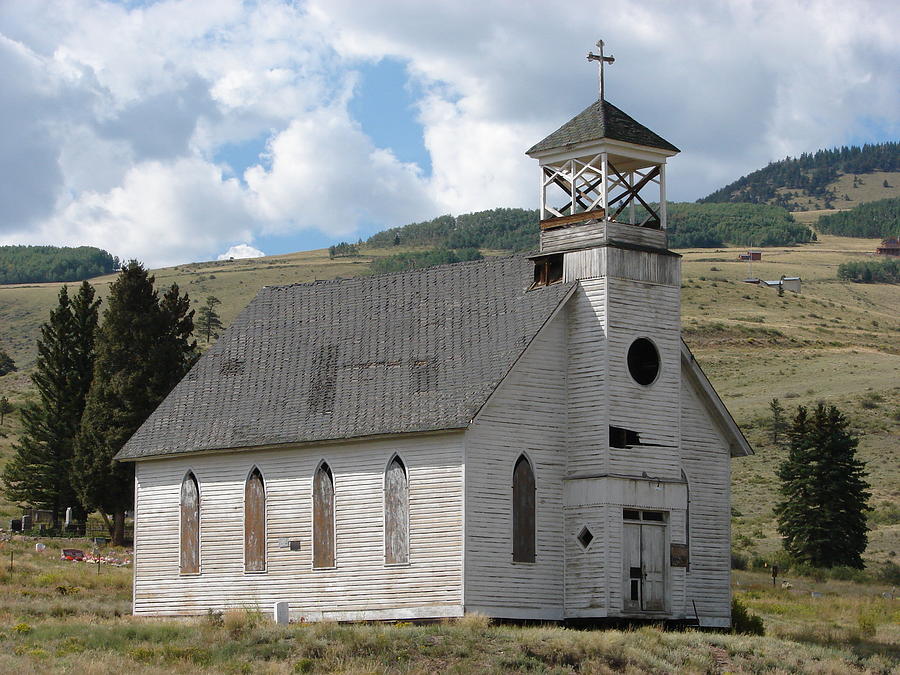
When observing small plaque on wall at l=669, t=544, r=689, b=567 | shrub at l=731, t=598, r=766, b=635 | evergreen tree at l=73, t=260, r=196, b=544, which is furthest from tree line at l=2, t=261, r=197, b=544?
small plaque on wall at l=669, t=544, r=689, b=567

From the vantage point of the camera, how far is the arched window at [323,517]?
110ft

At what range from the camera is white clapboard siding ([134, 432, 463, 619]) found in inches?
1232

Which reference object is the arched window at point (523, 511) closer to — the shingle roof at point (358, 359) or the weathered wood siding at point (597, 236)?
the shingle roof at point (358, 359)

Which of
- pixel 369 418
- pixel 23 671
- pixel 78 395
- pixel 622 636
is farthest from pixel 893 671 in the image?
pixel 78 395

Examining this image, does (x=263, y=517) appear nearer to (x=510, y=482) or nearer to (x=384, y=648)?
(x=510, y=482)

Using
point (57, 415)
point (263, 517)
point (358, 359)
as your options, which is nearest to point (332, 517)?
point (263, 517)

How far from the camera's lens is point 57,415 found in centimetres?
5684

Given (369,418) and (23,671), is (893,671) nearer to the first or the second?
(369,418)

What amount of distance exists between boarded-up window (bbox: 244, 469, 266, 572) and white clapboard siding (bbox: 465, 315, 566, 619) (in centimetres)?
644

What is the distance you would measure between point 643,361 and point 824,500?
27.2 m

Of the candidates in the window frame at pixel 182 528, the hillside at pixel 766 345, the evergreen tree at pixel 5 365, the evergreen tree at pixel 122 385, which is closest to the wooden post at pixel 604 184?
the window frame at pixel 182 528

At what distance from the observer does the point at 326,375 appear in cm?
3553

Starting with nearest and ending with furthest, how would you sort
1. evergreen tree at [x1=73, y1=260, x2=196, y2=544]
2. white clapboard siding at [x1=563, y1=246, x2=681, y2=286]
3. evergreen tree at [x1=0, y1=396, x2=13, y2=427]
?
white clapboard siding at [x1=563, y1=246, x2=681, y2=286] → evergreen tree at [x1=73, y1=260, x2=196, y2=544] → evergreen tree at [x1=0, y1=396, x2=13, y2=427]

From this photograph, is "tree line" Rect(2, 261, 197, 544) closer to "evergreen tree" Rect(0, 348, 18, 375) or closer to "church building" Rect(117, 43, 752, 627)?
"church building" Rect(117, 43, 752, 627)
